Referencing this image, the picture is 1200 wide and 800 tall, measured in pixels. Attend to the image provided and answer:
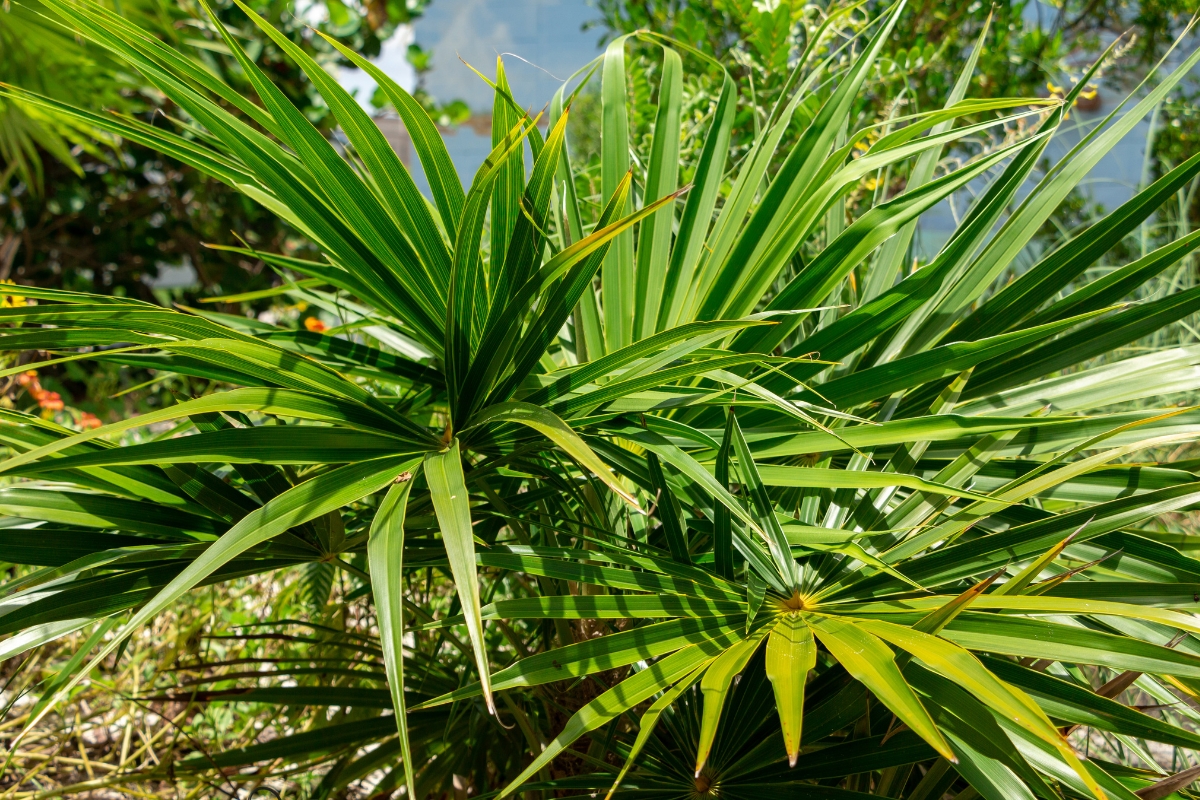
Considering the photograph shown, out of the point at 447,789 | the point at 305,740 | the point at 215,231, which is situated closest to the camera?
the point at 305,740

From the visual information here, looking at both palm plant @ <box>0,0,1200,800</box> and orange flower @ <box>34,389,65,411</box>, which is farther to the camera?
orange flower @ <box>34,389,65,411</box>

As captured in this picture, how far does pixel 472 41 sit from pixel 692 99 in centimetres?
639

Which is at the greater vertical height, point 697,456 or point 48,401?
point 48,401

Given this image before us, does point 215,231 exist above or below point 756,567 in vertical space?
above

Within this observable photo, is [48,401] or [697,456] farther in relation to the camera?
[48,401]

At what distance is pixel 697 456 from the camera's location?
0.93 m

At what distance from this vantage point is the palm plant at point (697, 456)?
0.67 meters

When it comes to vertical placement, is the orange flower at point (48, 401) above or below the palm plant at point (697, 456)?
above

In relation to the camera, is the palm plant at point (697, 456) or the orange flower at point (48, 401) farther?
the orange flower at point (48, 401)

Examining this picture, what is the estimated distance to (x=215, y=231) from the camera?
4172mm

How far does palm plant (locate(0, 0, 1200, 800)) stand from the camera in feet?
2.21

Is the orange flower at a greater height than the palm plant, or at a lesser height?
greater

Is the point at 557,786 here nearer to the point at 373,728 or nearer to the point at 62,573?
the point at 373,728

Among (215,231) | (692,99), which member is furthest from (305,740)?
(215,231)
